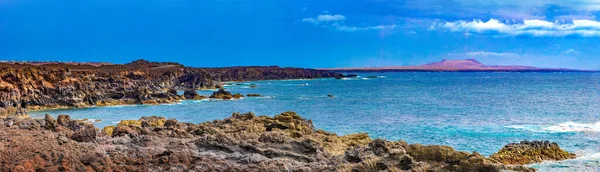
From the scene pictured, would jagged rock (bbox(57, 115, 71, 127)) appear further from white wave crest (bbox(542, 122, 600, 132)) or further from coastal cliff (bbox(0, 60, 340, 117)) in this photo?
white wave crest (bbox(542, 122, 600, 132))

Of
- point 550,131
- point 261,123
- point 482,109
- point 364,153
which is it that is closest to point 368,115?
point 482,109

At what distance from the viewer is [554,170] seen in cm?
1942

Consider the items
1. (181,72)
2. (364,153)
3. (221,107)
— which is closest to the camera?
(364,153)

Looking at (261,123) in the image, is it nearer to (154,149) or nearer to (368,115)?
(154,149)

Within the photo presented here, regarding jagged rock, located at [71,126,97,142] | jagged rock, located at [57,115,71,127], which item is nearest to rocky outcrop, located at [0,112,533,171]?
jagged rock, located at [71,126,97,142]

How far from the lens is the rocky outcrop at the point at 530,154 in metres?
21.0

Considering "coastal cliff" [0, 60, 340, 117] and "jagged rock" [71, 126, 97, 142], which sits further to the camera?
"coastal cliff" [0, 60, 340, 117]

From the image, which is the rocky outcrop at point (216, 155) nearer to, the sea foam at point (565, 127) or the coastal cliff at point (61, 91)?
the sea foam at point (565, 127)

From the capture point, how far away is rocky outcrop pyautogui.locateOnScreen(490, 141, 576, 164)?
21.0 m

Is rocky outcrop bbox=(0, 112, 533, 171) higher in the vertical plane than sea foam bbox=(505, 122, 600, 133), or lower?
higher

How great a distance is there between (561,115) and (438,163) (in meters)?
35.1

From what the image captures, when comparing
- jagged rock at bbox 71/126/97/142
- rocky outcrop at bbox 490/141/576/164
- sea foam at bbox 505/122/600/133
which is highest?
jagged rock at bbox 71/126/97/142

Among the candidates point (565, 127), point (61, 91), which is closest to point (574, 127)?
point (565, 127)

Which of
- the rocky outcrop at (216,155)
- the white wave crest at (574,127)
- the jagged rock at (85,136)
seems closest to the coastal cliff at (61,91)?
the jagged rock at (85,136)
